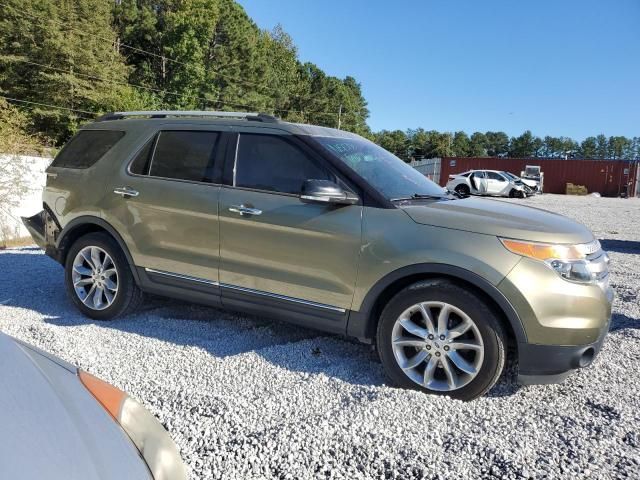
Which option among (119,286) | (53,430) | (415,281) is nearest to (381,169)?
(415,281)

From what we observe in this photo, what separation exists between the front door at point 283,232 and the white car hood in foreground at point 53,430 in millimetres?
2001

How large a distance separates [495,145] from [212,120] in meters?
137

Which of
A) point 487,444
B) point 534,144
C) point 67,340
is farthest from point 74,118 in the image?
point 534,144

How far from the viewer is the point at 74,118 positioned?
39.8 m

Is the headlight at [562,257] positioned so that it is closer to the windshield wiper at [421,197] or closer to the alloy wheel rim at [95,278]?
the windshield wiper at [421,197]

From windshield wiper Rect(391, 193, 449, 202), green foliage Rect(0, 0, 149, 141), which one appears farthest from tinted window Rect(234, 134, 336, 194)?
green foliage Rect(0, 0, 149, 141)

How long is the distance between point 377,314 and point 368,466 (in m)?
1.21

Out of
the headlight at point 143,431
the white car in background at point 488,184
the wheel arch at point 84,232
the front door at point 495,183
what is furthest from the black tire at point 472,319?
the front door at point 495,183

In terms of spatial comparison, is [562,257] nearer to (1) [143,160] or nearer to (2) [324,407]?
(2) [324,407]

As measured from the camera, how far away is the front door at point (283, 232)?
11.6 feet

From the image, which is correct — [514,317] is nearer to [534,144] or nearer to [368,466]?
[368,466]

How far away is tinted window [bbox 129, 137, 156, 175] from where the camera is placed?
176 inches

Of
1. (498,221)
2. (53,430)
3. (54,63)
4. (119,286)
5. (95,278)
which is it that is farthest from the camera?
(54,63)

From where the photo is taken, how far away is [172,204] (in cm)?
420
